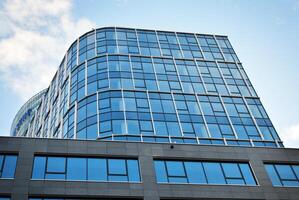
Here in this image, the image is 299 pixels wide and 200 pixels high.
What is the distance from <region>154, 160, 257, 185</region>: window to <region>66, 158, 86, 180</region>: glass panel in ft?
18.1

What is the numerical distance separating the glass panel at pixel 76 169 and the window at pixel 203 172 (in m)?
5.52

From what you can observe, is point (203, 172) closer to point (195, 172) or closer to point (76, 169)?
point (195, 172)

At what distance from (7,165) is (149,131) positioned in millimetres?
15547

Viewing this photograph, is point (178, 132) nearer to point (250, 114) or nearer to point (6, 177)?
point (250, 114)

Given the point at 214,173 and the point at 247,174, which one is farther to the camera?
the point at 247,174

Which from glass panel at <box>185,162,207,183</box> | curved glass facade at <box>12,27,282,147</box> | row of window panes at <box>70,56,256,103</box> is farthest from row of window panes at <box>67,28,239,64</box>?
glass panel at <box>185,162,207,183</box>

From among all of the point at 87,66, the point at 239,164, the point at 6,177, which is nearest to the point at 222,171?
the point at 239,164

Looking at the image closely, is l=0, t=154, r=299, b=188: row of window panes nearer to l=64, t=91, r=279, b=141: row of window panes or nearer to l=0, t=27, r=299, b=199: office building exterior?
l=0, t=27, r=299, b=199: office building exterior

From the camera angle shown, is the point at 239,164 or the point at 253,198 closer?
the point at 253,198

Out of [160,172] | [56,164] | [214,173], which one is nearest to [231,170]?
[214,173]

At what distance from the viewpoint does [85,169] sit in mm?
27625

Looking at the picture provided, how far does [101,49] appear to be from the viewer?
4759 centimetres

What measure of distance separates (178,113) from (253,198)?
48.7 feet

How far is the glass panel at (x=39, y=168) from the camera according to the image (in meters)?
26.5
